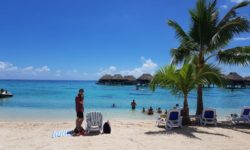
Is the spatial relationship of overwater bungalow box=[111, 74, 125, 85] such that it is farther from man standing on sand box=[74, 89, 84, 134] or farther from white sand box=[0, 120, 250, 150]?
man standing on sand box=[74, 89, 84, 134]

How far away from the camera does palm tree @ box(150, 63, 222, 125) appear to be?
10.7 metres

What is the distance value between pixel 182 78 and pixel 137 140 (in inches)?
134

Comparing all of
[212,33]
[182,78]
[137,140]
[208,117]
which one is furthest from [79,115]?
[212,33]

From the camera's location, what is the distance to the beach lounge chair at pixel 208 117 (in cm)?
1162

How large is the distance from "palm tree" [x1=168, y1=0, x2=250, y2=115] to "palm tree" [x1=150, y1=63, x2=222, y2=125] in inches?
46.2

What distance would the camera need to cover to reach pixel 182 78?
1070 cm

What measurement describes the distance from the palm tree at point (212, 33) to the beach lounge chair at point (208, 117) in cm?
115

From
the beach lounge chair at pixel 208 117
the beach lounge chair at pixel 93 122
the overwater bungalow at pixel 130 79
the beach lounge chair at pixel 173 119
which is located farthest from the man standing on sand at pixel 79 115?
the overwater bungalow at pixel 130 79

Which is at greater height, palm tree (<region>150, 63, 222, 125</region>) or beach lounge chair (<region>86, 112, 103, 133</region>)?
palm tree (<region>150, 63, 222, 125</region>)

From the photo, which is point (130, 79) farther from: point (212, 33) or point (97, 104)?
point (212, 33)

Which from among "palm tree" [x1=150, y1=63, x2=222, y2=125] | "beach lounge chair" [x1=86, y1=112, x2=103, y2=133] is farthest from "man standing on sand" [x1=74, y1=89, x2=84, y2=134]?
"palm tree" [x1=150, y1=63, x2=222, y2=125]

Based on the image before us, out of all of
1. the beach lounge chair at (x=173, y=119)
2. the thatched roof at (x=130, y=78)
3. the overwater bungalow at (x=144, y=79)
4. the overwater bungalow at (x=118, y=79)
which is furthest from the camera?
the overwater bungalow at (x=118, y=79)

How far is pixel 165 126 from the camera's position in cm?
1082

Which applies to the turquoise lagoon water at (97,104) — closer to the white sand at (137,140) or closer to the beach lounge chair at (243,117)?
the beach lounge chair at (243,117)
